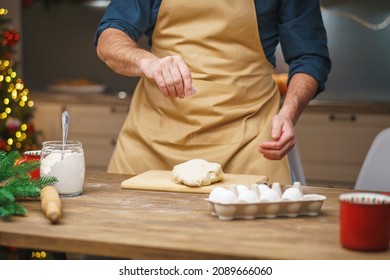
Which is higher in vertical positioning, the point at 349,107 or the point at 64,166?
the point at 64,166

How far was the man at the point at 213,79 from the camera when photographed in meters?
1.99

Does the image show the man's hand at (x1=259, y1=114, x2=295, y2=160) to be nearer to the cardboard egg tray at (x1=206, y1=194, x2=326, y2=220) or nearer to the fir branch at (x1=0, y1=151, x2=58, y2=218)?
the cardboard egg tray at (x1=206, y1=194, x2=326, y2=220)

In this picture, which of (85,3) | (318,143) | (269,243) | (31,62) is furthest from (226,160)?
(31,62)

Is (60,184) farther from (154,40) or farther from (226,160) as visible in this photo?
(154,40)

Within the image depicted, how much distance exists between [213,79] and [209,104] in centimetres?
9

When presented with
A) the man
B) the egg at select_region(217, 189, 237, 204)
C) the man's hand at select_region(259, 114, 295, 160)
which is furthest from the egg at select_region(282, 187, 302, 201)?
the man

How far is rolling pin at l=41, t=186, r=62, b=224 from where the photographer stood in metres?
1.29

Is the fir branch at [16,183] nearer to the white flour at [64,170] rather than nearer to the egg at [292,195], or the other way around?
the white flour at [64,170]

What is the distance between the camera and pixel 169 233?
4.04 feet

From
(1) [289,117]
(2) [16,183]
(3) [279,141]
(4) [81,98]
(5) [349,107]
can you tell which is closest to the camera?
(2) [16,183]

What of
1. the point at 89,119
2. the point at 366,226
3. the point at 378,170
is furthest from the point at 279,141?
the point at 89,119

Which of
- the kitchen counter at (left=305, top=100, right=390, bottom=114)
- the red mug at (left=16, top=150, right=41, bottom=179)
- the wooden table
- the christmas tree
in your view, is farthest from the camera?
the kitchen counter at (left=305, top=100, right=390, bottom=114)

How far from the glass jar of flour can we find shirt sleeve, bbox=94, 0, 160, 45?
615mm

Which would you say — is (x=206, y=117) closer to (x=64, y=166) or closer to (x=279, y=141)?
(x=279, y=141)
